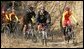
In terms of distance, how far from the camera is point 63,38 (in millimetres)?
4152

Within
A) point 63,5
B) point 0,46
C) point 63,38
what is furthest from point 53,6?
point 0,46

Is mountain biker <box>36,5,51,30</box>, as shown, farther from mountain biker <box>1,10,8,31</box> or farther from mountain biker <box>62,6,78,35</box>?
mountain biker <box>1,10,8,31</box>

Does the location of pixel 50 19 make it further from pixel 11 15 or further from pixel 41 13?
pixel 11 15

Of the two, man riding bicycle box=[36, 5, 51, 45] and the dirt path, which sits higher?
man riding bicycle box=[36, 5, 51, 45]

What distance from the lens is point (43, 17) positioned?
418 cm

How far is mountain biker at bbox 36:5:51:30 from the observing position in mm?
4164

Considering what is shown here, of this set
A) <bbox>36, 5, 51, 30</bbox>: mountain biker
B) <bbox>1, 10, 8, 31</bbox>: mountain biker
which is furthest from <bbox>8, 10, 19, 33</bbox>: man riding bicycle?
<bbox>36, 5, 51, 30</bbox>: mountain biker

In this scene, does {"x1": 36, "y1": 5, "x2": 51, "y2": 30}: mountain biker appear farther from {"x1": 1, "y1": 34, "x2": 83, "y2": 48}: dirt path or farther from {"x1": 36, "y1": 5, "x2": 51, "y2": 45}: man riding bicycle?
{"x1": 1, "y1": 34, "x2": 83, "y2": 48}: dirt path

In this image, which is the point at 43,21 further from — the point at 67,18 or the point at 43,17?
the point at 67,18

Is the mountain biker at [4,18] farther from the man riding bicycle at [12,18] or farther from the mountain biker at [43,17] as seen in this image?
the mountain biker at [43,17]

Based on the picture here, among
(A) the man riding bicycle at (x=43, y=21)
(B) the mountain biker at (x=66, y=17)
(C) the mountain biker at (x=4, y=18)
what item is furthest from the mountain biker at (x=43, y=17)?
(C) the mountain biker at (x=4, y=18)

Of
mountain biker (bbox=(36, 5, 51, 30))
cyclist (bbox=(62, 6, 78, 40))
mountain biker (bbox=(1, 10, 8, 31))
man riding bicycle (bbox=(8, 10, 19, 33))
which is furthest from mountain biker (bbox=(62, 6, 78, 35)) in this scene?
mountain biker (bbox=(1, 10, 8, 31))

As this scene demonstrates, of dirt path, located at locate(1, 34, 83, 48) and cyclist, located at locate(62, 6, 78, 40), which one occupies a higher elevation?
cyclist, located at locate(62, 6, 78, 40)

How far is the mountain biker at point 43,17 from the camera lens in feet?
13.7
